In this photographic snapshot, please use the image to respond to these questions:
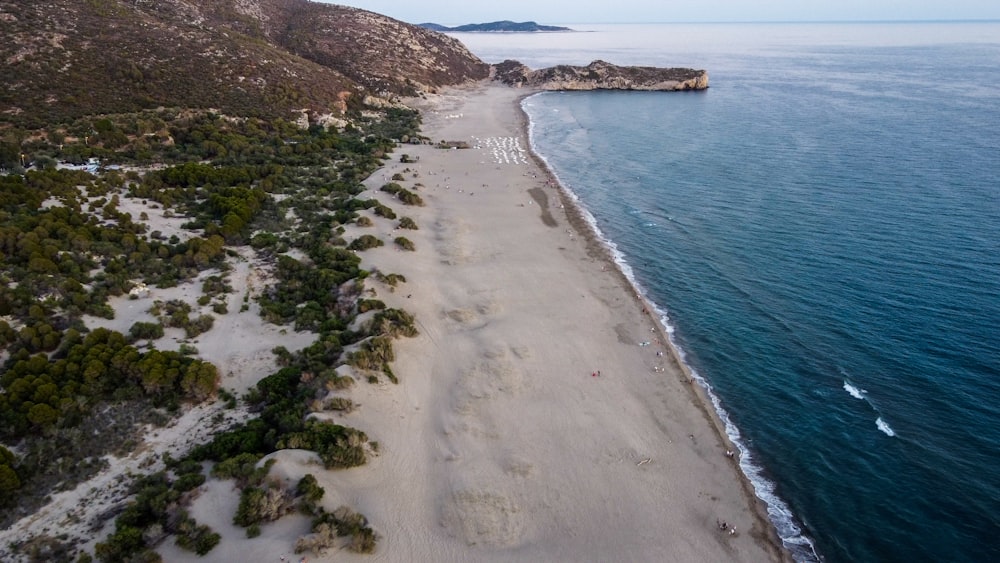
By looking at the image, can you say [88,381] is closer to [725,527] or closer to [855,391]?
[725,527]

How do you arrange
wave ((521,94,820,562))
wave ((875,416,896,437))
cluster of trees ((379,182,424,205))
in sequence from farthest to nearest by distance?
cluster of trees ((379,182,424,205)) < wave ((875,416,896,437)) < wave ((521,94,820,562))

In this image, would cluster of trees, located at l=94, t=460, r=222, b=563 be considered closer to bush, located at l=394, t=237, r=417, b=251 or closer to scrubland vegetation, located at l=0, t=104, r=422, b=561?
scrubland vegetation, located at l=0, t=104, r=422, b=561

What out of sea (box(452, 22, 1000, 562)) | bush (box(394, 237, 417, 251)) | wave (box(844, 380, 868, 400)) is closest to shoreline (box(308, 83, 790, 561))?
bush (box(394, 237, 417, 251))

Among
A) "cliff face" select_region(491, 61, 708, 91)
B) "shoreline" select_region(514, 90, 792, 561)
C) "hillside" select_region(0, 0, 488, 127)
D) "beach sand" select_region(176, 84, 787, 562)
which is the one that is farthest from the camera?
"cliff face" select_region(491, 61, 708, 91)

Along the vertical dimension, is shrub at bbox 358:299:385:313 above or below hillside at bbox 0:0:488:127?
below

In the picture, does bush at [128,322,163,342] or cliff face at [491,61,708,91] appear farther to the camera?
cliff face at [491,61,708,91]

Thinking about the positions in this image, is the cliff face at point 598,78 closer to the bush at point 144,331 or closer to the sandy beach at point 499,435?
the sandy beach at point 499,435

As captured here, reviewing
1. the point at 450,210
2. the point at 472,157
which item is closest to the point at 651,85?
the point at 472,157
